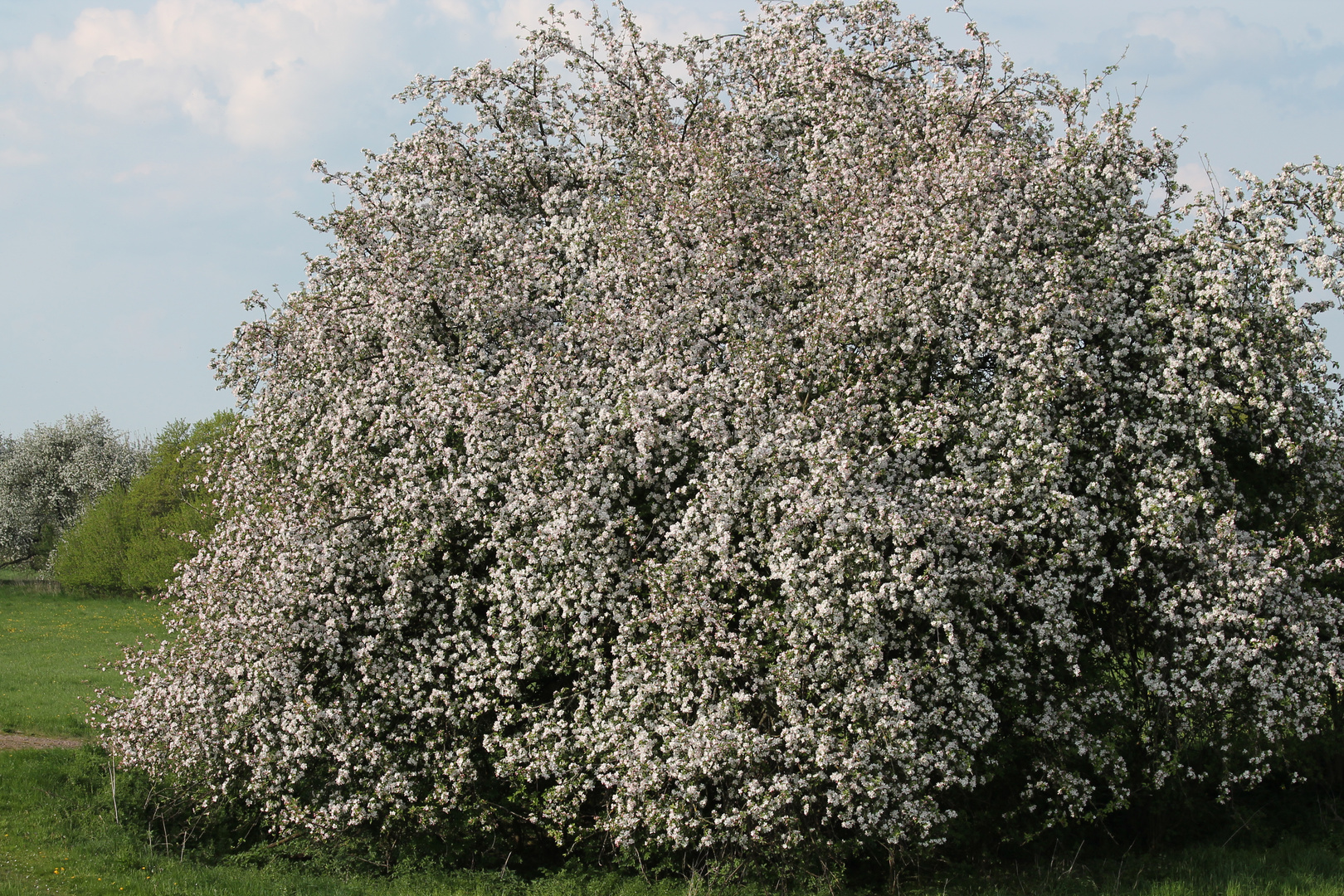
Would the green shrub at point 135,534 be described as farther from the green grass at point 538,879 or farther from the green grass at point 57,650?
the green grass at point 538,879

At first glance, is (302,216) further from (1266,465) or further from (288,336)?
(1266,465)

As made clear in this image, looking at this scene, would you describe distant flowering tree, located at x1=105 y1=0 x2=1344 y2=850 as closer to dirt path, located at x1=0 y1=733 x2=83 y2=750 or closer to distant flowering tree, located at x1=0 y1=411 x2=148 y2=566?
dirt path, located at x1=0 y1=733 x2=83 y2=750

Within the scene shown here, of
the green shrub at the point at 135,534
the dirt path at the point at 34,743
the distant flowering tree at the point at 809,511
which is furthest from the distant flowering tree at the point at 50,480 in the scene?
the distant flowering tree at the point at 809,511

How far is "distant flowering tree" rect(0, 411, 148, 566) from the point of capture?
205 feet

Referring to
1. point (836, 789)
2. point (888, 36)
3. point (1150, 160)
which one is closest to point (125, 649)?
point (836, 789)

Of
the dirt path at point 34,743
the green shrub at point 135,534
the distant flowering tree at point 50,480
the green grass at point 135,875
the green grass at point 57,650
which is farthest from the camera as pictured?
the distant flowering tree at point 50,480

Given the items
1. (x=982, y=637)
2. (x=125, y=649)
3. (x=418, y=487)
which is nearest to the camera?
(x=982, y=637)

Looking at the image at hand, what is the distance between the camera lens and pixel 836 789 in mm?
11109

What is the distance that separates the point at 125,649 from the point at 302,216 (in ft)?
26.1

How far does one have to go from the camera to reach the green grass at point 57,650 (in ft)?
66.3

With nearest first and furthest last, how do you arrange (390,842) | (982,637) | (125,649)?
(982,637) → (390,842) → (125,649)

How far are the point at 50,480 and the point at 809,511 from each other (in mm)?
68032

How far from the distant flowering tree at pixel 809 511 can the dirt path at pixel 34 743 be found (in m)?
4.39

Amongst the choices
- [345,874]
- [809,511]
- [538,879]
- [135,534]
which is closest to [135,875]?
[345,874]
